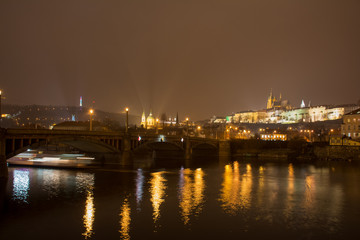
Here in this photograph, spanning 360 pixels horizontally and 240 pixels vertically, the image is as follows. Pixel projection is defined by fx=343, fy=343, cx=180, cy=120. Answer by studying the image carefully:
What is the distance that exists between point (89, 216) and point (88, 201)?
519 cm

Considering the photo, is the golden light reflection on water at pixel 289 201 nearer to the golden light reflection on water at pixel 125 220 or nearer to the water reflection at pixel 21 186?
the golden light reflection on water at pixel 125 220

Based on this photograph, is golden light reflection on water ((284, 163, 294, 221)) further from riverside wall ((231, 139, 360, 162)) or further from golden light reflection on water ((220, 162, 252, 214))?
riverside wall ((231, 139, 360, 162))

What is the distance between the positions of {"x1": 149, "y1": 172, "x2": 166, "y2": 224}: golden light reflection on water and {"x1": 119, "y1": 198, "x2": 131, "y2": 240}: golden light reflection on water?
198 cm

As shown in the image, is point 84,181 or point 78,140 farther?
point 78,140

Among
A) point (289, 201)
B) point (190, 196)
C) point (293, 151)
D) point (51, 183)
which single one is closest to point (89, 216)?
point (190, 196)

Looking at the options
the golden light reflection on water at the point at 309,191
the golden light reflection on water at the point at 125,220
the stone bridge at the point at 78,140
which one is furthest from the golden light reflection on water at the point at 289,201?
the stone bridge at the point at 78,140

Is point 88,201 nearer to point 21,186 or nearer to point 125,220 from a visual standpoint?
point 125,220

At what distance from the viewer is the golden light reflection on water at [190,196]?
87.7 feet

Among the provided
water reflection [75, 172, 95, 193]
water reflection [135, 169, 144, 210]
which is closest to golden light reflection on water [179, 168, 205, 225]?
water reflection [135, 169, 144, 210]

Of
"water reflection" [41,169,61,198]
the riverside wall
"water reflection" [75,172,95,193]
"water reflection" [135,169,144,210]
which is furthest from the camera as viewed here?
the riverside wall

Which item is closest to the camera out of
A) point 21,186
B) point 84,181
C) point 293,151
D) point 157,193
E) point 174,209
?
point 174,209

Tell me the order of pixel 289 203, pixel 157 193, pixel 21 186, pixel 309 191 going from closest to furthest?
pixel 289 203, pixel 157 193, pixel 21 186, pixel 309 191

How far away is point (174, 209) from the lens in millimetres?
27453

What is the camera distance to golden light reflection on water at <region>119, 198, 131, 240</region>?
69.2 feet
